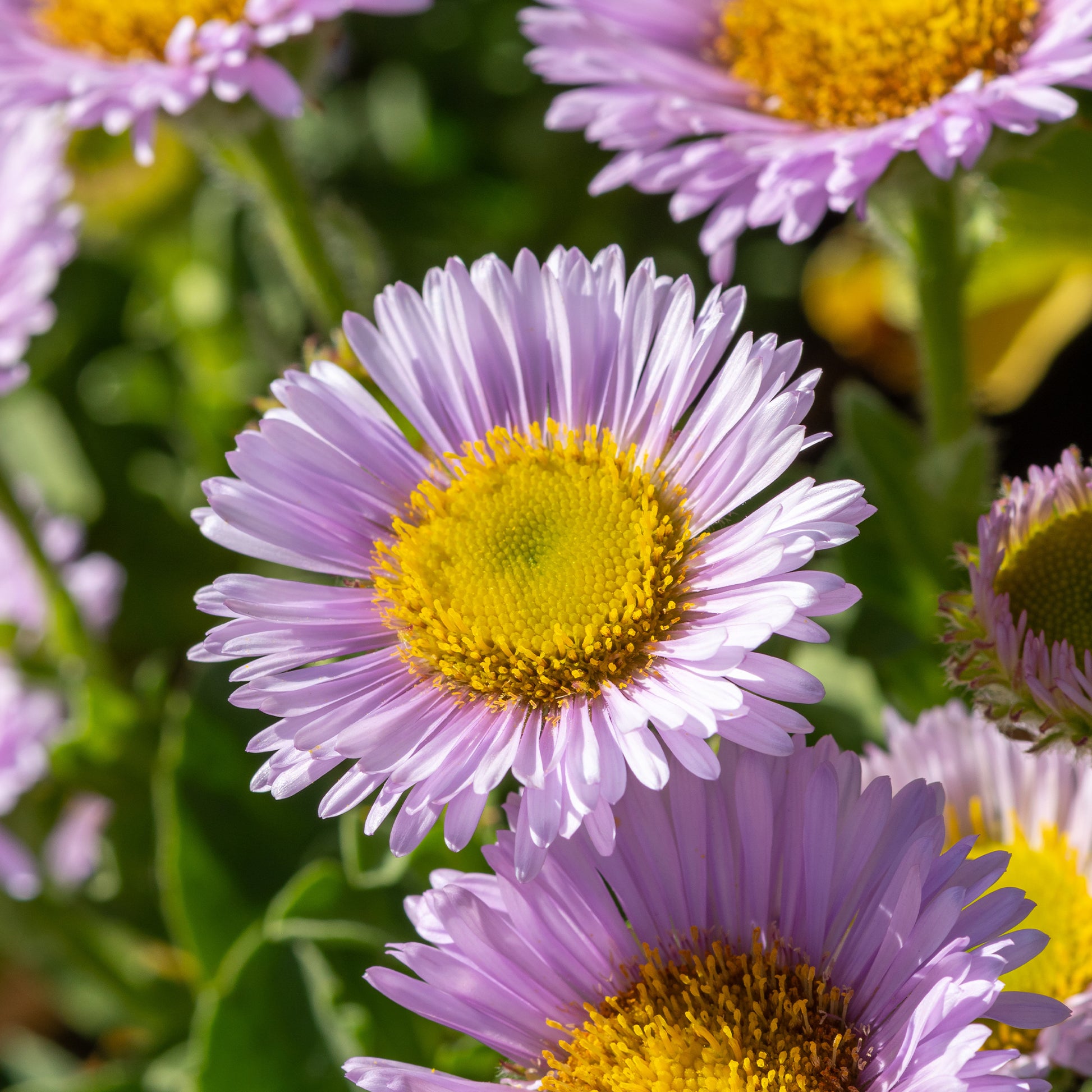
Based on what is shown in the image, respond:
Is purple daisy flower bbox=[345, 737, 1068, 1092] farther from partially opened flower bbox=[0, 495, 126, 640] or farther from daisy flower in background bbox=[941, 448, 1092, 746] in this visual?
partially opened flower bbox=[0, 495, 126, 640]

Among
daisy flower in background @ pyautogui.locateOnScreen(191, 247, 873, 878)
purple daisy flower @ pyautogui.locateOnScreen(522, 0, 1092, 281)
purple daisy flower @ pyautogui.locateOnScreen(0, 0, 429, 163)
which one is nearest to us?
daisy flower in background @ pyautogui.locateOnScreen(191, 247, 873, 878)

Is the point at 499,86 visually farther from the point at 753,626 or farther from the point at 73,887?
the point at 753,626

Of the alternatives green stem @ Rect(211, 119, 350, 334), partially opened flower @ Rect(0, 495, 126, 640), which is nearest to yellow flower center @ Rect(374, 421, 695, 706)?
green stem @ Rect(211, 119, 350, 334)

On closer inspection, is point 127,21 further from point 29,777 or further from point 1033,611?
point 1033,611

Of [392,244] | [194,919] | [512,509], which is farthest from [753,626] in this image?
[392,244]

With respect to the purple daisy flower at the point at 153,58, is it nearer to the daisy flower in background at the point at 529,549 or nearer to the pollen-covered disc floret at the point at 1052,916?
the daisy flower in background at the point at 529,549

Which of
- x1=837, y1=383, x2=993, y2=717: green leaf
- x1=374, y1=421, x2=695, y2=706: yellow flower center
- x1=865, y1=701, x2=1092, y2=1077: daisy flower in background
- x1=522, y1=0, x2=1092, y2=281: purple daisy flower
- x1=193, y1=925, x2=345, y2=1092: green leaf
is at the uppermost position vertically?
x1=522, y1=0, x2=1092, y2=281: purple daisy flower

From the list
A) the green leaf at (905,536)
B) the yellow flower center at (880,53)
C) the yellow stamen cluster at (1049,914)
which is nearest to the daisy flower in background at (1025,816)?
the yellow stamen cluster at (1049,914)
